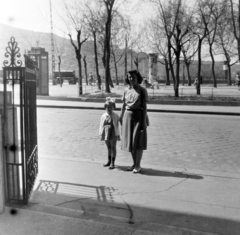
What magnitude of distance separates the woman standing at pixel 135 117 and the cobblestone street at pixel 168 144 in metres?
0.91

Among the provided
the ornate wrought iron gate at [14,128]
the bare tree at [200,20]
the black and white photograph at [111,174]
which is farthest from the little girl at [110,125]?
the bare tree at [200,20]

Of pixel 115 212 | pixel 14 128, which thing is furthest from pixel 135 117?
pixel 14 128

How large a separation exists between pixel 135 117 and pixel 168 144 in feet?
11.3

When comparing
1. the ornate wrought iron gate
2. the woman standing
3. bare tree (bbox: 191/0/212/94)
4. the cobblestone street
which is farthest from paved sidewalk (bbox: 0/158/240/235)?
bare tree (bbox: 191/0/212/94)

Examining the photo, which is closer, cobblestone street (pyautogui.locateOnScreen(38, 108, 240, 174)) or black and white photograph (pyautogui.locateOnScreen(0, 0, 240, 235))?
black and white photograph (pyautogui.locateOnScreen(0, 0, 240, 235))

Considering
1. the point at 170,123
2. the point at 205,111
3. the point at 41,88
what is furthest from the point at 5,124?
the point at 41,88

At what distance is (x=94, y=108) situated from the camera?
20234 millimetres

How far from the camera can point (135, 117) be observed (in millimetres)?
6453

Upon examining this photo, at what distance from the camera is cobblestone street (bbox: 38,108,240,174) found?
7.69 m

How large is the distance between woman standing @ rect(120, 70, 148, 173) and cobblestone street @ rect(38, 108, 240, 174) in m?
0.91

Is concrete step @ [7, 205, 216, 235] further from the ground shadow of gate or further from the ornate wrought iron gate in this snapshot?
the ornate wrought iron gate

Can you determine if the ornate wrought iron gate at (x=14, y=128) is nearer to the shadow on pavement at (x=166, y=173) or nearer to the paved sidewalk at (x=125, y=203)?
the paved sidewalk at (x=125, y=203)

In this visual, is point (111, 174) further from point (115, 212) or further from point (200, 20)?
point (200, 20)

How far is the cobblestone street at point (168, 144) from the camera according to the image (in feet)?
25.2
